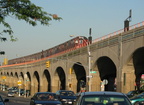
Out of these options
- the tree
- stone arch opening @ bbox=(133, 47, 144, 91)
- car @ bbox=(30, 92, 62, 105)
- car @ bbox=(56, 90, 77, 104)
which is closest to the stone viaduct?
stone arch opening @ bbox=(133, 47, 144, 91)

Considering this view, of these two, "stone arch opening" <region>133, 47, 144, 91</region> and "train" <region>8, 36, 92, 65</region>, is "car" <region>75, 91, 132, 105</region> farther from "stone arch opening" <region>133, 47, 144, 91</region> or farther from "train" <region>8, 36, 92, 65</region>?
"train" <region>8, 36, 92, 65</region>

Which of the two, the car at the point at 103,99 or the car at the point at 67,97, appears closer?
the car at the point at 103,99

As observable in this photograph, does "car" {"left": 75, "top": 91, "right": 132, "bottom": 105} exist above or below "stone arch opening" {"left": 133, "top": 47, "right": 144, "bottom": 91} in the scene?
below

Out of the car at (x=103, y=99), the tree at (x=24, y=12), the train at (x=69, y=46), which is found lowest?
the car at (x=103, y=99)

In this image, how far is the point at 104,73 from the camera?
5922cm

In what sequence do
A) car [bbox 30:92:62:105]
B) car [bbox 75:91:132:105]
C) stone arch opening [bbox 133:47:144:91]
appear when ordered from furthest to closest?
stone arch opening [bbox 133:47:144:91] < car [bbox 30:92:62:105] < car [bbox 75:91:132:105]

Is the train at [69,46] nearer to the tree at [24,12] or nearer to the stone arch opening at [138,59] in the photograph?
the stone arch opening at [138,59]

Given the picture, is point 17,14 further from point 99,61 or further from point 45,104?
point 99,61

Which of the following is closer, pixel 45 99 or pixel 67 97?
pixel 45 99

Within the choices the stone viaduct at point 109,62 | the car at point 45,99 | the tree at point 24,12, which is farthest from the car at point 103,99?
the stone viaduct at point 109,62

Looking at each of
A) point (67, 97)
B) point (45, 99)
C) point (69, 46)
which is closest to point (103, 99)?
point (45, 99)

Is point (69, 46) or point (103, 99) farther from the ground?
point (69, 46)

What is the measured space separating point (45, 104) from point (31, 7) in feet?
27.7

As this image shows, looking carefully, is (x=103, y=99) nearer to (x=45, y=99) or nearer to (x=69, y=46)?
(x=45, y=99)
